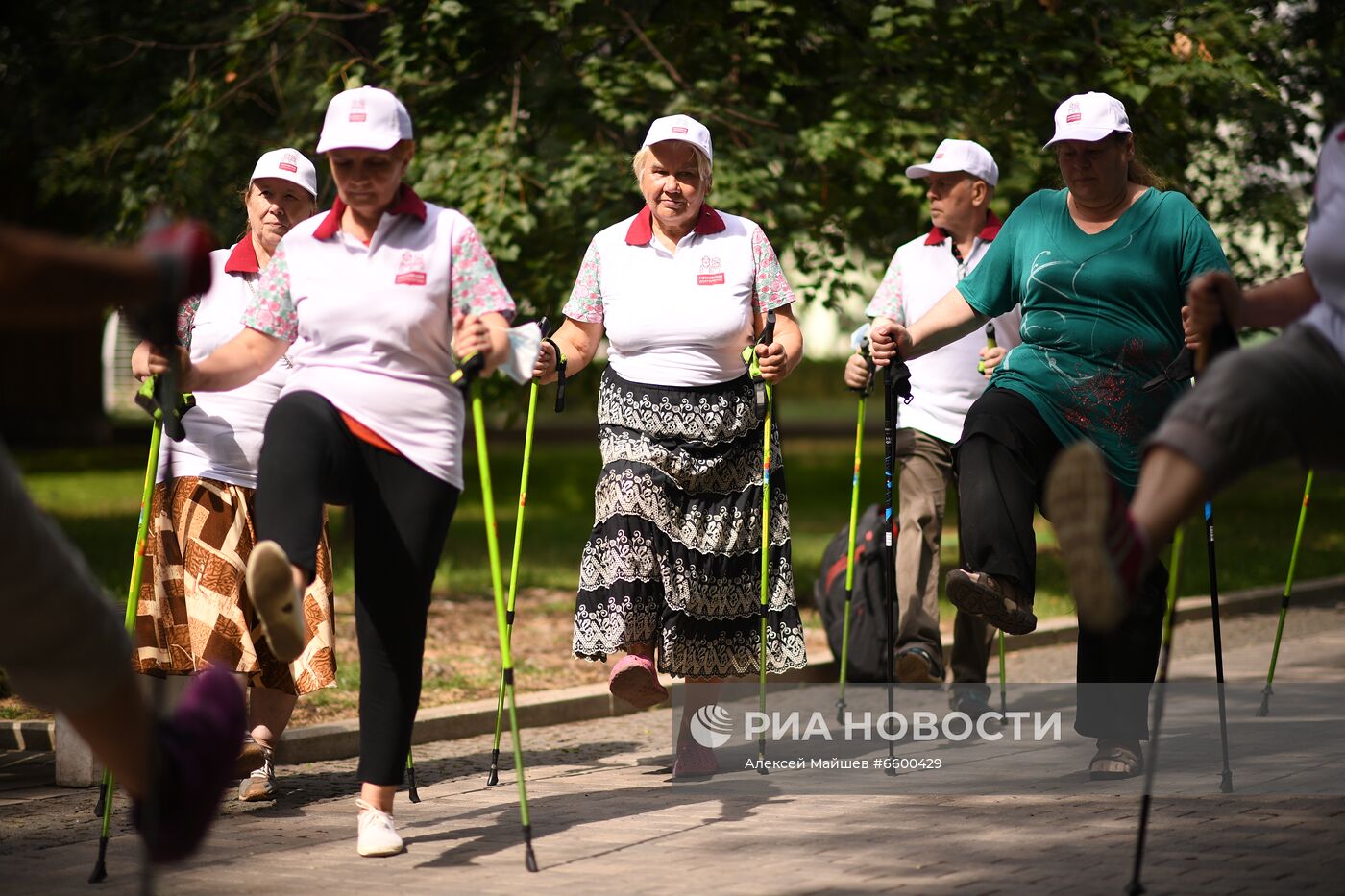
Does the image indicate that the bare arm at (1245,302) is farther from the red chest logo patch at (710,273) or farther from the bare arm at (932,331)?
the red chest logo patch at (710,273)

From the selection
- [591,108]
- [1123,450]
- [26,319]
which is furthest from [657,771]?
[591,108]

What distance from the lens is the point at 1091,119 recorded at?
6.13 meters

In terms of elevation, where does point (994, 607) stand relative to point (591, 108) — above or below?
below

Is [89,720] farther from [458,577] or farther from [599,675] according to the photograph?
[458,577]

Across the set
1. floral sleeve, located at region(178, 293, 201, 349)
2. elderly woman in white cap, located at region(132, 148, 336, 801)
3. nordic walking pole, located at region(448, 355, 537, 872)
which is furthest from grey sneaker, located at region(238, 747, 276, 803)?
floral sleeve, located at region(178, 293, 201, 349)

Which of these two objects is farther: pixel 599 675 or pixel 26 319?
pixel 599 675

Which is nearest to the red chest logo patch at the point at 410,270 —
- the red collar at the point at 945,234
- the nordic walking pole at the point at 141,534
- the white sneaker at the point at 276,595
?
the nordic walking pole at the point at 141,534

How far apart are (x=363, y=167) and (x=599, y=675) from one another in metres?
4.82

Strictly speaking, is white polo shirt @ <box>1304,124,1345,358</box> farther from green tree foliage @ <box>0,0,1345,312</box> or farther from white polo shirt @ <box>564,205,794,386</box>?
green tree foliage @ <box>0,0,1345,312</box>

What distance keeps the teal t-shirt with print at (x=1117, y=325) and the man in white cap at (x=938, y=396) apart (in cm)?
187

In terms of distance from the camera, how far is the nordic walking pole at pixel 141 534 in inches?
198

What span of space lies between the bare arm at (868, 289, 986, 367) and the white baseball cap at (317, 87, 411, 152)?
2.13 metres

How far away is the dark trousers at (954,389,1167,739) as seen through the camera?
5.89 metres

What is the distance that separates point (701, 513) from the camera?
22.2 feet
